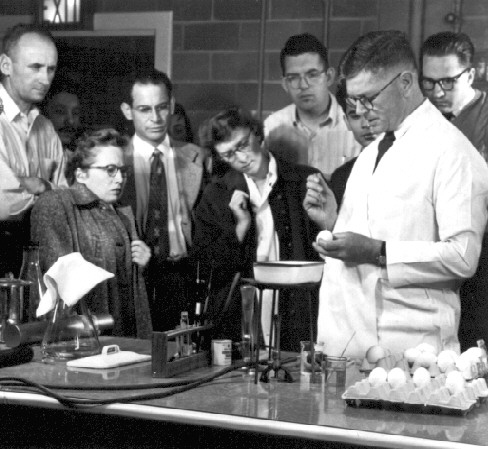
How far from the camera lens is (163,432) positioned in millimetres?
2031

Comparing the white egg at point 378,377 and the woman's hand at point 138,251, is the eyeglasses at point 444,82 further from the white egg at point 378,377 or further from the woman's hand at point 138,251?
the white egg at point 378,377

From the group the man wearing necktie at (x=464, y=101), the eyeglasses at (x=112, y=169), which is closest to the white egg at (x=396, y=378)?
the man wearing necktie at (x=464, y=101)

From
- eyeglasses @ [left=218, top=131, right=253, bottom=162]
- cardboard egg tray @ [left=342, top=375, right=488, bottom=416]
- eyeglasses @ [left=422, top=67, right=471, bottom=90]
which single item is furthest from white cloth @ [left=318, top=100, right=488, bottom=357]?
cardboard egg tray @ [left=342, top=375, right=488, bottom=416]

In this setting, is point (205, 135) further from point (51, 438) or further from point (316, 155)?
point (51, 438)

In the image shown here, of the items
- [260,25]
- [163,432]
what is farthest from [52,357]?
[260,25]

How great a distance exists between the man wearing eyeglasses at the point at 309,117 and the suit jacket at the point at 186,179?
1.00ft

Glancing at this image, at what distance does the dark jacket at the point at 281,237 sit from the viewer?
11.3 ft

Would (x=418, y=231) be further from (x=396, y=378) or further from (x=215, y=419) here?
(x=215, y=419)

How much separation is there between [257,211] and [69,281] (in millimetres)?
1065

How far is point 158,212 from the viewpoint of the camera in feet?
12.3

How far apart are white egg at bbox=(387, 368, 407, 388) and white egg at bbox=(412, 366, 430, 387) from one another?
2cm

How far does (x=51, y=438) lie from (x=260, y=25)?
1942 mm

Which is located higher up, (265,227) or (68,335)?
(265,227)

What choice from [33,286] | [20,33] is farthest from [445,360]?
[20,33]
